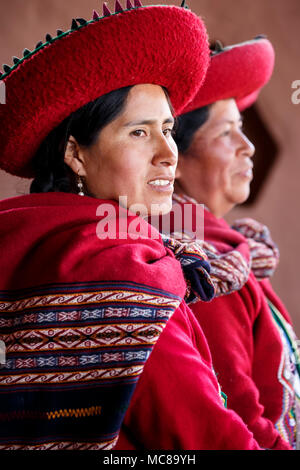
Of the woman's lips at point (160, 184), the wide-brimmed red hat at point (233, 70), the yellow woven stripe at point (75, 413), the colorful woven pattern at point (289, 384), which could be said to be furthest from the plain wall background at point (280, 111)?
the yellow woven stripe at point (75, 413)

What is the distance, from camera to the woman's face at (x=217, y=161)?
5.91 ft

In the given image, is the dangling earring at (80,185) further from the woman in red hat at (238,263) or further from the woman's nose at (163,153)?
the woman in red hat at (238,263)

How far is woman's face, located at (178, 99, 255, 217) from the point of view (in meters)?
1.80

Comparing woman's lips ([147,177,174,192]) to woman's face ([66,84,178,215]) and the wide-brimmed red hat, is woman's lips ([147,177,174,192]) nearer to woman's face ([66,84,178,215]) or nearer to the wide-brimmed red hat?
woman's face ([66,84,178,215])

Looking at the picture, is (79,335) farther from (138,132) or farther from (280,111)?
(280,111)

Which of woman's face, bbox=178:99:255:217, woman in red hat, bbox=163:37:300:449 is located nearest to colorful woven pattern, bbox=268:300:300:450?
woman in red hat, bbox=163:37:300:449

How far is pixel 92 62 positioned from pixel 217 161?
0.84 m

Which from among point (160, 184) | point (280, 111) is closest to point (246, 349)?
point (160, 184)

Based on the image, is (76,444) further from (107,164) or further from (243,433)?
(107,164)

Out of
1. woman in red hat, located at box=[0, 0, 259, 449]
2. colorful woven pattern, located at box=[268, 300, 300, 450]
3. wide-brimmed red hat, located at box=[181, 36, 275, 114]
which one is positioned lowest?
colorful woven pattern, located at box=[268, 300, 300, 450]

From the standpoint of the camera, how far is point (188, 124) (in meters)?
1.80

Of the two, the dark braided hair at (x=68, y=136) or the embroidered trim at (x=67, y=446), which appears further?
the dark braided hair at (x=68, y=136)

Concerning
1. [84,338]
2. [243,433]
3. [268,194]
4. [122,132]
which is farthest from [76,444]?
[268,194]

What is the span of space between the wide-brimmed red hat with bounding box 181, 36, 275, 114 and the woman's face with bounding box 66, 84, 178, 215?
54 cm
